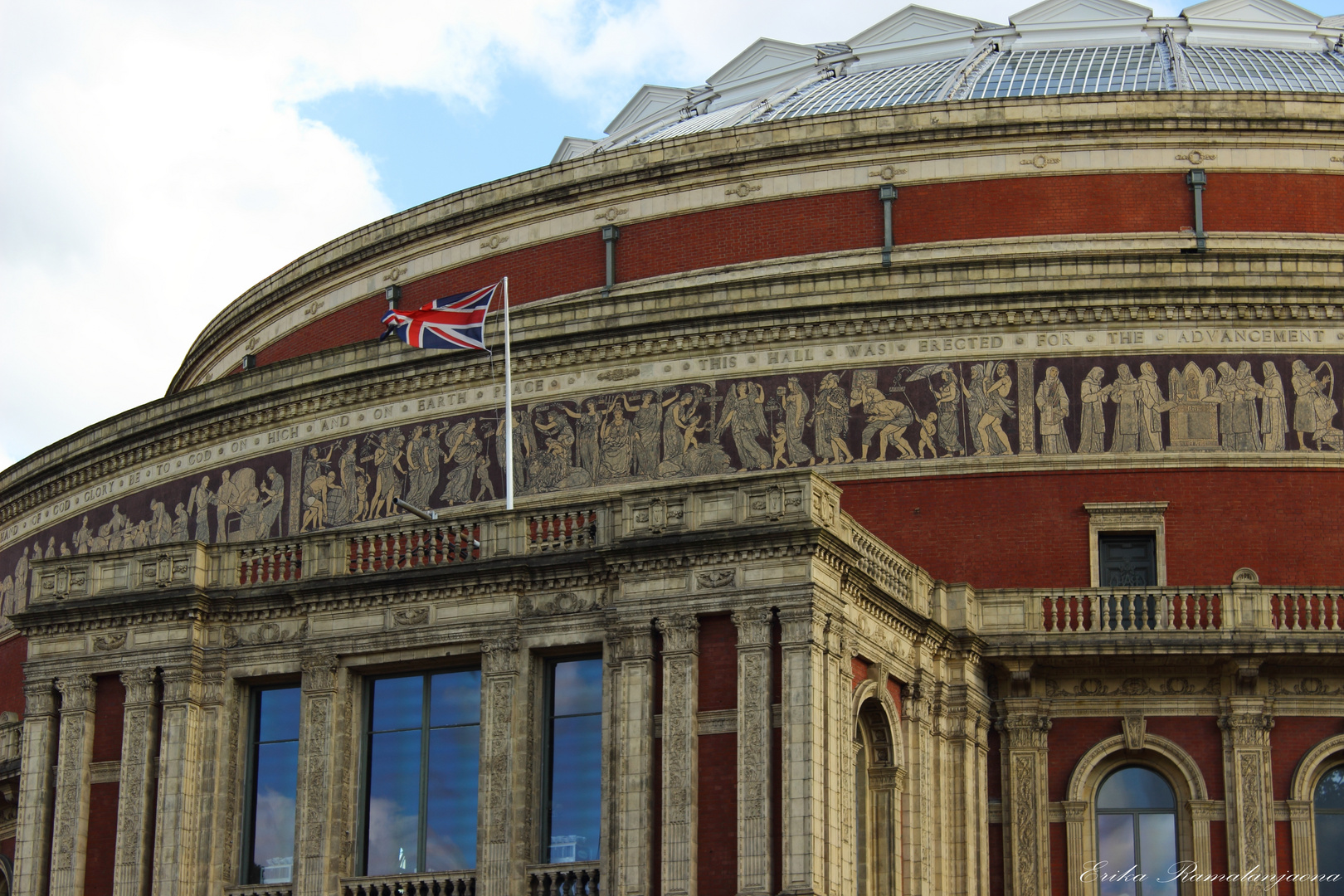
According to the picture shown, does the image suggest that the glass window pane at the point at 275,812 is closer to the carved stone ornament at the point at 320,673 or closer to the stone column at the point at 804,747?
the carved stone ornament at the point at 320,673

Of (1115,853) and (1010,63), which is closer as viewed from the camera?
(1115,853)

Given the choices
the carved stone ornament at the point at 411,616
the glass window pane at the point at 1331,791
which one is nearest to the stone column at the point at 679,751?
the carved stone ornament at the point at 411,616

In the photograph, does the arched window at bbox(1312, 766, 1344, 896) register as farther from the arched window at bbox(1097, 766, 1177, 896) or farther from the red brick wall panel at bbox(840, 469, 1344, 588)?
the red brick wall panel at bbox(840, 469, 1344, 588)

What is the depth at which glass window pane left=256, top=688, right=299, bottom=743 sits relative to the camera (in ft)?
89.1

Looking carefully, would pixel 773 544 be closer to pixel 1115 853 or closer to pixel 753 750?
pixel 753 750

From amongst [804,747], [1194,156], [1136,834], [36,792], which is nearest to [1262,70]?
[1194,156]

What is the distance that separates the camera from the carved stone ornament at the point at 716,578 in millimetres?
24188

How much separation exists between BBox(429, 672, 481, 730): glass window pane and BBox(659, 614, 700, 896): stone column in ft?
9.89

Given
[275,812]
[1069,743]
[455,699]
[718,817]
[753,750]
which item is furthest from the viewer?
[1069,743]

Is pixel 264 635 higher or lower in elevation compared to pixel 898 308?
lower

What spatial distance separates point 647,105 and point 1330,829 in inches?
942

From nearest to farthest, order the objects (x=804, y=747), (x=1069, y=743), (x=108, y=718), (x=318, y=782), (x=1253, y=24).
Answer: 1. (x=804, y=747)
2. (x=318, y=782)
3. (x=108, y=718)
4. (x=1069, y=743)
5. (x=1253, y=24)

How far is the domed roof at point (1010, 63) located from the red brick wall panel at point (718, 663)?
51.5 feet

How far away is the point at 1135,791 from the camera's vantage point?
28688 mm
